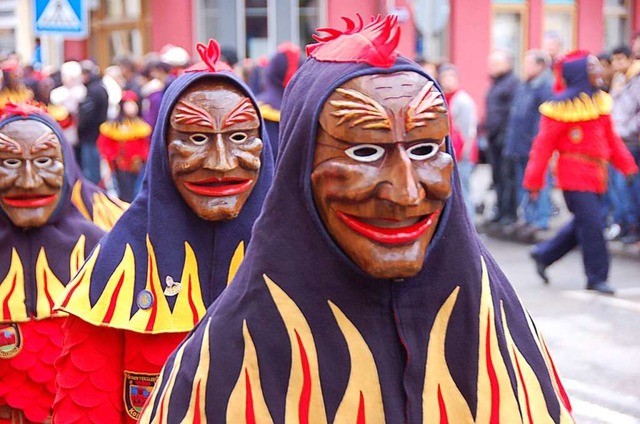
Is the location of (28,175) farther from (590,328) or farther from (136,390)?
(590,328)

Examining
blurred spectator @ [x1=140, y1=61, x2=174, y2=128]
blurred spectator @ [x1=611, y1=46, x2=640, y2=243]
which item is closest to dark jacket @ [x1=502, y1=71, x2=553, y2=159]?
A: blurred spectator @ [x1=611, y1=46, x2=640, y2=243]

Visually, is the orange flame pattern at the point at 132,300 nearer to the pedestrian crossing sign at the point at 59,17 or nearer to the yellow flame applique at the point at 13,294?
the yellow flame applique at the point at 13,294

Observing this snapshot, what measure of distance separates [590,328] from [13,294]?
475 cm

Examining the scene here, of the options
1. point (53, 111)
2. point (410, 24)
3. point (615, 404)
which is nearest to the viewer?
→ point (615, 404)

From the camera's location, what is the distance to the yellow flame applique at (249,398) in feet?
6.96

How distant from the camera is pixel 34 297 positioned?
3977 millimetres

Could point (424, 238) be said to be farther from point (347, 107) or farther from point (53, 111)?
point (53, 111)

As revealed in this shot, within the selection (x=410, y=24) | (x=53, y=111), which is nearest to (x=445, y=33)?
(x=410, y=24)

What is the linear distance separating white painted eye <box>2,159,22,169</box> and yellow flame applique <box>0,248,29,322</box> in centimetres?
32

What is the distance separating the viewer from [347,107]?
6.79ft

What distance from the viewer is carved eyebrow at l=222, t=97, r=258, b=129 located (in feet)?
11.2

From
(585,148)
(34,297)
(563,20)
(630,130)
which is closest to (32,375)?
(34,297)

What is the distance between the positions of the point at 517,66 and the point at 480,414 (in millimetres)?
19909

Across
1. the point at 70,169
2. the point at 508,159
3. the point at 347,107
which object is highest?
the point at 347,107
